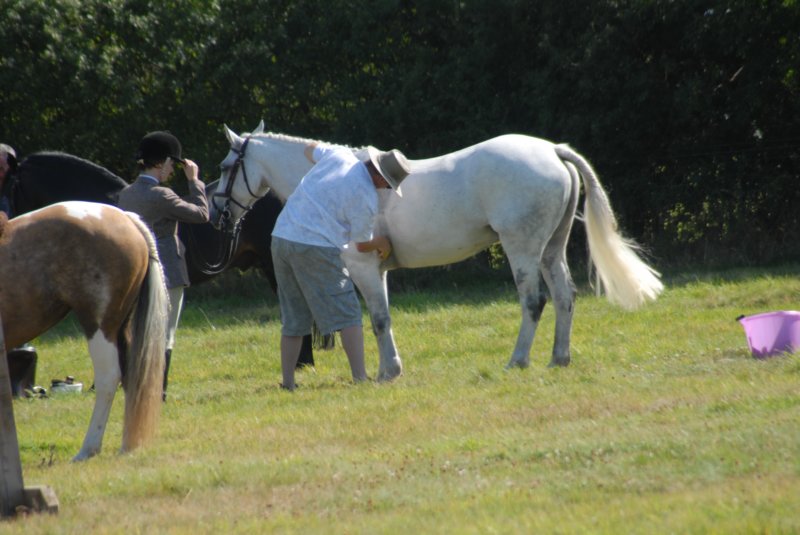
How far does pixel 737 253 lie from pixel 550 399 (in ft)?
33.4

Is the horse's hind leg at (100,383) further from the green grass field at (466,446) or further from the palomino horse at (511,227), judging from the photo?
the palomino horse at (511,227)

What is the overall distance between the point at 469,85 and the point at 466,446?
1272 centimetres

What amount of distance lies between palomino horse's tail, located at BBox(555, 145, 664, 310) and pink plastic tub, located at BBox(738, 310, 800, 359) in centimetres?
94

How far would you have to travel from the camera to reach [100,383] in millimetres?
6914

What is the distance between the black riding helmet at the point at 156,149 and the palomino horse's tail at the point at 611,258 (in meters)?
3.15

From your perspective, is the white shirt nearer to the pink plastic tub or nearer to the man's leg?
the man's leg

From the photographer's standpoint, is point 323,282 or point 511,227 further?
point 511,227

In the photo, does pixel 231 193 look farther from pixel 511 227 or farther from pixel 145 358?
pixel 145 358

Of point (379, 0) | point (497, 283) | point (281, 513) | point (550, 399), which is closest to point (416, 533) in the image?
point (281, 513)

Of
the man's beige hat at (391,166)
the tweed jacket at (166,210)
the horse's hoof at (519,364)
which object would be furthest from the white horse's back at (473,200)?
the tweed jacket at (166,210)

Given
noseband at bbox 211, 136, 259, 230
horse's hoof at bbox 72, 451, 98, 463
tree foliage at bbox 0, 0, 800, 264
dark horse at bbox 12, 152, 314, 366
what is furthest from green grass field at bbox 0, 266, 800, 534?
tree foliage at bbox 0, 0, 800, 264

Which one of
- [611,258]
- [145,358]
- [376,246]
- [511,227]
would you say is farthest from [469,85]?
[145,358]

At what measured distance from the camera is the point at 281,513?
528 cm

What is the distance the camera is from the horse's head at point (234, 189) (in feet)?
34.5
